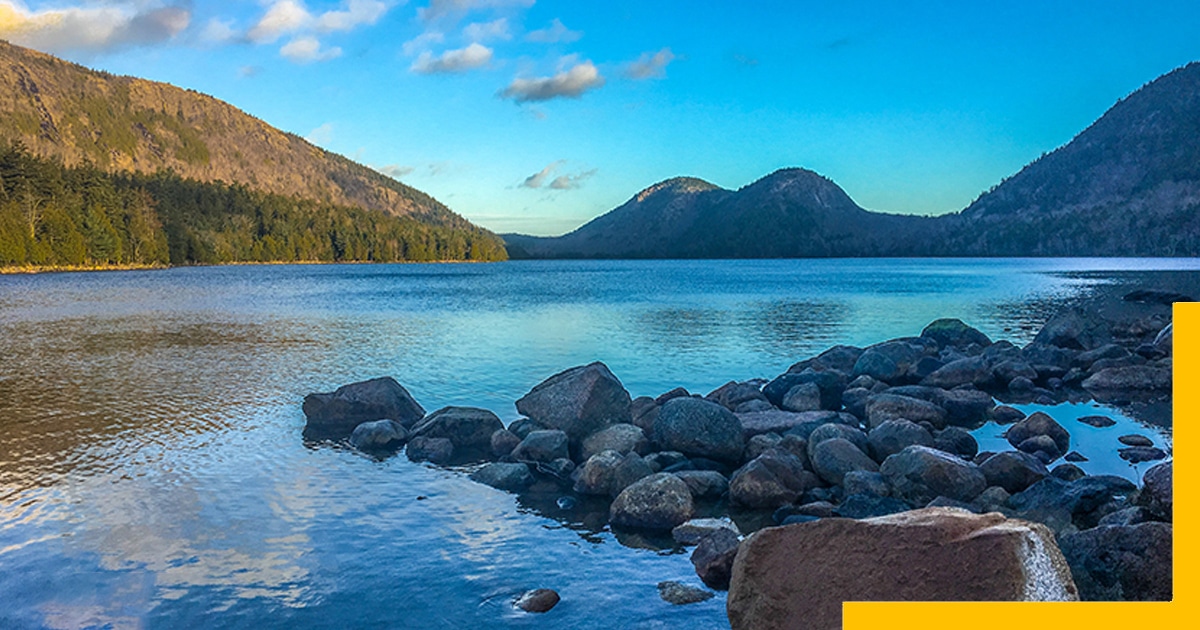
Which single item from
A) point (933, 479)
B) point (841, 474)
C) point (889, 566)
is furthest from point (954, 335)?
point (889, 566)

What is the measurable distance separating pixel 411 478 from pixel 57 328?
42397 mm

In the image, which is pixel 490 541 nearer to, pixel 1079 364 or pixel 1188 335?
pixel 1188 335

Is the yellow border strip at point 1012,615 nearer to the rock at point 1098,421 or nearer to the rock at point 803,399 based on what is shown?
the rock at point 803,399

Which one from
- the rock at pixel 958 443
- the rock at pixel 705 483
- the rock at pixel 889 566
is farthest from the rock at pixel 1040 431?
the rock at pixel 889 566

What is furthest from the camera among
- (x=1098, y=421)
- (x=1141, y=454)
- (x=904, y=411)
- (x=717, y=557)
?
(x=1098, y=421)

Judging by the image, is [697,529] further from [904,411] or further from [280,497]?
[904,411]

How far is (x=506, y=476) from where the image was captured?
15953 millimetres

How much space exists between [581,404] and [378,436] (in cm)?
499

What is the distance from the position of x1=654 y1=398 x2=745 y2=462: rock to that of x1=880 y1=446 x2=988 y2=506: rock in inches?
143

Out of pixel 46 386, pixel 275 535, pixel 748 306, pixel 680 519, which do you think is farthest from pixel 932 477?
pixel 748 306

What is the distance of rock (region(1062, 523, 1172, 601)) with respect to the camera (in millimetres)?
8375

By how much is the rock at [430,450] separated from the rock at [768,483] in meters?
6.70

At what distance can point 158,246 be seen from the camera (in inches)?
6658

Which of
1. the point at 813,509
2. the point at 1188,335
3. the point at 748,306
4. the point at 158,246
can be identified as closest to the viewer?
the point at 1188,335
